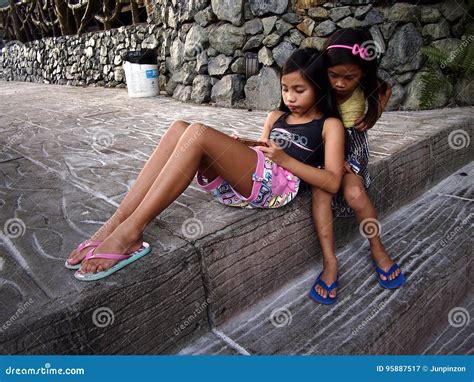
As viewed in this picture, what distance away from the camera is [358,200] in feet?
5.94

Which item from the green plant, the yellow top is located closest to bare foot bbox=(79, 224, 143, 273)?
the yellow top

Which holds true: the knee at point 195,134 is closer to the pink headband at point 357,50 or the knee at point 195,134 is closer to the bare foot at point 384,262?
the pink headband at point 357,50

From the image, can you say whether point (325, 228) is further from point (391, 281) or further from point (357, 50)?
point (357, 50)

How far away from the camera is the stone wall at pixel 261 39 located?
12.9 ft

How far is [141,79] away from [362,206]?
539 cm

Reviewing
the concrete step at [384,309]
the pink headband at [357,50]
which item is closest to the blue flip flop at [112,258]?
the concrete step at [384,309]

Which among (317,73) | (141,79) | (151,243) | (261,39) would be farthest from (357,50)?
(141,79)

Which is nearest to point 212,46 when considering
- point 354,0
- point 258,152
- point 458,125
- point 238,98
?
point 238,98

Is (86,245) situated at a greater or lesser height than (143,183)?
lesser

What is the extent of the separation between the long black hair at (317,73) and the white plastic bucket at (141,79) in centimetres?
509

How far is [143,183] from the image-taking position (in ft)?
5.34

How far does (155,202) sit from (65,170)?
1356mm

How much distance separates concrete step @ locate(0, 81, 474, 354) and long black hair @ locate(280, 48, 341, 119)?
1.56 feet

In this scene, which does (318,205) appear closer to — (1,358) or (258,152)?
(258,152)
